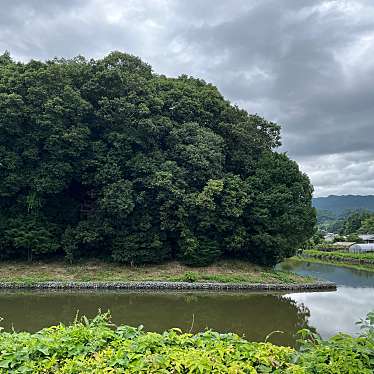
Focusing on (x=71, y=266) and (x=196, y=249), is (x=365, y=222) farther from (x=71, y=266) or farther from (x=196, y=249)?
(x=71, y=266)

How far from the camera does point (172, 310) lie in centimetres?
1390

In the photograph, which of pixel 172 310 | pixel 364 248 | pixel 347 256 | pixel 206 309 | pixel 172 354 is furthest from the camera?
pixel 364 248

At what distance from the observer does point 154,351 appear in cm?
292

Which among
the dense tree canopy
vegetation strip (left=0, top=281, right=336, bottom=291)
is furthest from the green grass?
vegetation strip (left=0, top=281, right=336, bottom=291)

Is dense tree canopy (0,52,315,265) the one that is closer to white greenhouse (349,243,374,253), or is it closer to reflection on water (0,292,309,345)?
reflection on water (0,292,309,345)

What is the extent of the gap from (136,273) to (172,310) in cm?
684

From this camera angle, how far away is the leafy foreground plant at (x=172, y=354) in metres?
2.63

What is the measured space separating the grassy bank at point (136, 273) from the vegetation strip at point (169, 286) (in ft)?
1.84

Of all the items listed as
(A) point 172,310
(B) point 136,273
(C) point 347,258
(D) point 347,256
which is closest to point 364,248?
(D) point 347,256

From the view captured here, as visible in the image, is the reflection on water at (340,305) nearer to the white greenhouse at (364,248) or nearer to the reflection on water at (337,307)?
the reflection on water at (337,307)

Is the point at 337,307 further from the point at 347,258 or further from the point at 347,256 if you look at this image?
the point at 347,256

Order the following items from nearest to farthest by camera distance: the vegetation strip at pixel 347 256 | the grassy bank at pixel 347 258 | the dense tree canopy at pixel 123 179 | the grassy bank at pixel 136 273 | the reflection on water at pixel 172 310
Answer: the reflection on water at pixel 172 310 → the grassy bank at pixel 136 273 → the dense tree canopy at pixel 123 179 → the grassy bank at pixel 347 258 → the vegetation strip at pixel 347 256

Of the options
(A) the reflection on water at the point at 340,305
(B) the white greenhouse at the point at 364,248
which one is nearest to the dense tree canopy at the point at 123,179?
(A) the reflection on water at the point at 340,305

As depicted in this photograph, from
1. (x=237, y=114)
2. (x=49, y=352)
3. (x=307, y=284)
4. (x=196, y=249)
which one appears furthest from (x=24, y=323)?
(x=237, y=114)
